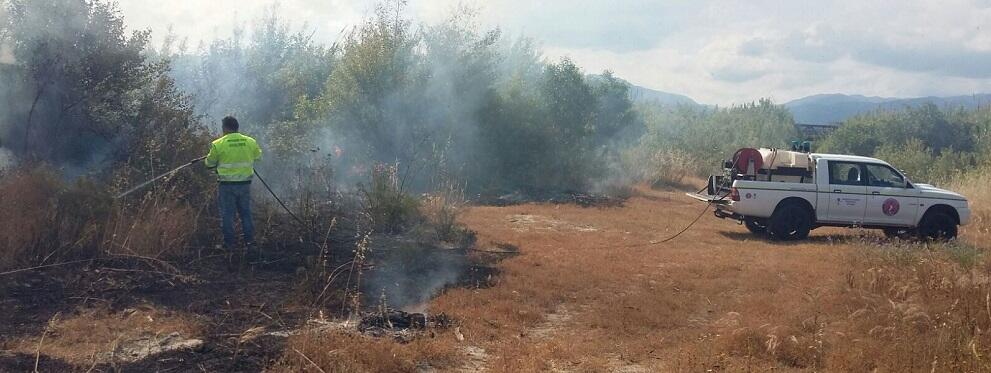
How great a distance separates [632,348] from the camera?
20.3ft

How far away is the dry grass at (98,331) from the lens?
17.1ft

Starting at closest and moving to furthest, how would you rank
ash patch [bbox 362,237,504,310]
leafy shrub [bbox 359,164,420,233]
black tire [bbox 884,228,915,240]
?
ash patch [bbox 362,237,504,310]
leafy shrub [bbox 359,164,420,233]
black tire [bbox 884,228,915,240]

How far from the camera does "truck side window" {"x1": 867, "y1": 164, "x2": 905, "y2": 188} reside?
12859mm

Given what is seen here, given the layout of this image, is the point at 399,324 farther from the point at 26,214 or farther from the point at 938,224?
the point at 938,224

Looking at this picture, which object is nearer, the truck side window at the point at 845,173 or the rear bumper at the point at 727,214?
the truck side window at the point at 845,173

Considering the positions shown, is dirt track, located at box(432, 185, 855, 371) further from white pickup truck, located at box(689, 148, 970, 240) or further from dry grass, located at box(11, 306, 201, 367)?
dry grass, located at box(11, 306, 201, 367)

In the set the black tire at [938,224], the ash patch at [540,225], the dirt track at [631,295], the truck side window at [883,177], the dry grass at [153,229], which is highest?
the truck side window at [883,177]

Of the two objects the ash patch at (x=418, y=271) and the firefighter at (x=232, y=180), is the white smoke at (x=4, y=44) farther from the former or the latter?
the ash patch at (x=418, y=271)

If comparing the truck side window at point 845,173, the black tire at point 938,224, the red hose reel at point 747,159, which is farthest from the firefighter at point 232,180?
the black tire at point 938,224

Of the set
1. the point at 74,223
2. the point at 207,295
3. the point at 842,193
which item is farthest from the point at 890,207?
the point at 74,223

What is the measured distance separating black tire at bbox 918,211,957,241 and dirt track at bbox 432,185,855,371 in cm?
124

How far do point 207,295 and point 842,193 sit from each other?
34.7ft

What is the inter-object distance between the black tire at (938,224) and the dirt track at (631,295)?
1.24 m

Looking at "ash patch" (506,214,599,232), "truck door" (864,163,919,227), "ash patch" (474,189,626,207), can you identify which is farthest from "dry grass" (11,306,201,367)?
"ash patch" (474,189,626,207)
